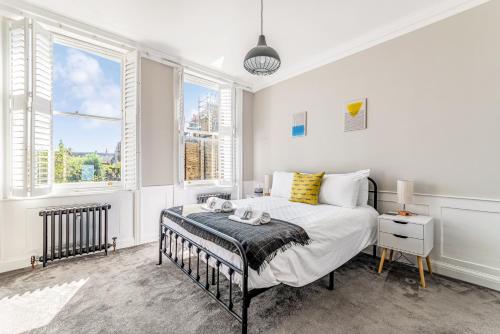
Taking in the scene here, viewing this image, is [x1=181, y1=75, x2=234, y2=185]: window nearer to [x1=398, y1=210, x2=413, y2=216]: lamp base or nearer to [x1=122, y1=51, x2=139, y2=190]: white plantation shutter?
[x1=122, y1=51, x2=139, y2=190]: white plantation shutter

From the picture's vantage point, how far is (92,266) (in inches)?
106

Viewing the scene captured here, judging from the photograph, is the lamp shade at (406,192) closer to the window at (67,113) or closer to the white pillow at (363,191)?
the white pillow at (363,191)

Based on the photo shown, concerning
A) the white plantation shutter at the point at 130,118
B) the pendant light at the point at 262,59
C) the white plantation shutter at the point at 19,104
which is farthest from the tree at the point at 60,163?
the pendant light at the point at 262,59

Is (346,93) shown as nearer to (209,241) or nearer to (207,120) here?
(207,120)

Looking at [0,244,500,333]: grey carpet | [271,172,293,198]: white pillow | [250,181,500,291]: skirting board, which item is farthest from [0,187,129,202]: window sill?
[250,181,500,291]: skirting board

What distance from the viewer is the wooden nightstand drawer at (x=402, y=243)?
2.31 m

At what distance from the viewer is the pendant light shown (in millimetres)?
2211

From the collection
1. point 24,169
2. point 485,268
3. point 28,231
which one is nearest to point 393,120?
point 485,268

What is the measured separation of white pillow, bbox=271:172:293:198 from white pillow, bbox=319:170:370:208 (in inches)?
22.5

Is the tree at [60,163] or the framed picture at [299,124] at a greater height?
the framed picture at [299,124]

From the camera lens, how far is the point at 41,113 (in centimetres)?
264

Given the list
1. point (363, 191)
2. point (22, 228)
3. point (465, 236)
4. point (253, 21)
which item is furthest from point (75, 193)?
point (465, 236)

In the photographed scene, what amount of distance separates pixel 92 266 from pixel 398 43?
15.0 feet

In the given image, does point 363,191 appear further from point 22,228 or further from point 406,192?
point 22,228
